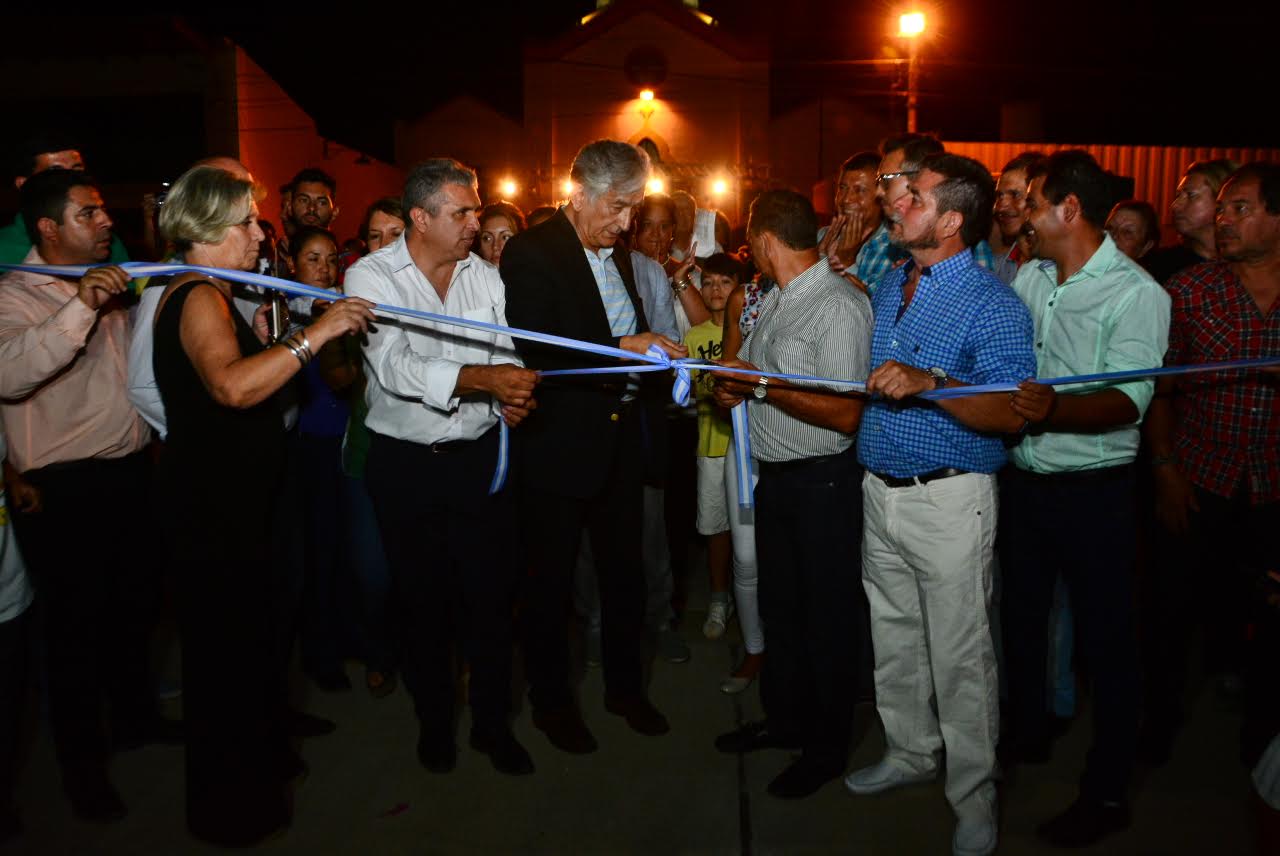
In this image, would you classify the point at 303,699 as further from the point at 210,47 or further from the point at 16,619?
the point at 210,47

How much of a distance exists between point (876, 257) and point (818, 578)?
6.01 feet

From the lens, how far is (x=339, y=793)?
3779 mm

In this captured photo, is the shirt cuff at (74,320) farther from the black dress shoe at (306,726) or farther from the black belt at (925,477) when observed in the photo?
the black belt at (925,477)

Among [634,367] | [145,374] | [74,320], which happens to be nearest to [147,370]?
[145,374]

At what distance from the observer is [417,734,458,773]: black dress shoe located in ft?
12.9

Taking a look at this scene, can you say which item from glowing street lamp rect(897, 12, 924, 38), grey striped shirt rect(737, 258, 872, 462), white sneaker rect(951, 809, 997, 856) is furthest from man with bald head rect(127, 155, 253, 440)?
glowing street lamp rect(897, 12, 924, 38)

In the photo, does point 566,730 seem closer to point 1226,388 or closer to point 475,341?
point 475,341

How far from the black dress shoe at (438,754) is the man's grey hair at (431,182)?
2.17m

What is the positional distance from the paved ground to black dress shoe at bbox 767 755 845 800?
0.13ft

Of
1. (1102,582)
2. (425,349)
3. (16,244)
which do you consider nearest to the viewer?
(1102,582)

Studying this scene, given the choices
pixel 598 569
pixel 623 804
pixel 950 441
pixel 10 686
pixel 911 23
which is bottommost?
pixel 623 804

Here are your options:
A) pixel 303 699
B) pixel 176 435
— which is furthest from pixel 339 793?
pixel 176 435

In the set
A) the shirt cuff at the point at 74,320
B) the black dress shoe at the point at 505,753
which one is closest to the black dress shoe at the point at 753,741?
the black dress shoe at the point at 505,753

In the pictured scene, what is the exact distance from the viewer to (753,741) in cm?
410
